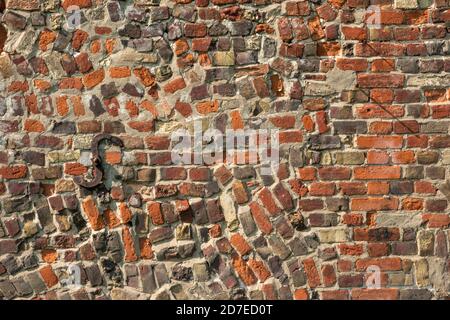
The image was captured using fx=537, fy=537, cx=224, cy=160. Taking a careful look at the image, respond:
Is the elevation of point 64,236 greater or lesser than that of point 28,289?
greater

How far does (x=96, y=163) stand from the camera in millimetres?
2855

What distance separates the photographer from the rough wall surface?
2.86 meters

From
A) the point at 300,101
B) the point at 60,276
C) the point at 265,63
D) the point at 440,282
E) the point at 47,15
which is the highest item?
the point at 47,15

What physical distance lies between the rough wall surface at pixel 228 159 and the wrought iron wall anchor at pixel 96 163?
3 centimetres

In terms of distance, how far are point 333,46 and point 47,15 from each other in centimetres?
155

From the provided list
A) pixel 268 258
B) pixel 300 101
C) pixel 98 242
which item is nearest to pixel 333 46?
pixel 300 101

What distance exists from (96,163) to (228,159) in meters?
0.70

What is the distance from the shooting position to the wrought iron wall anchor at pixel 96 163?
9.37 ft

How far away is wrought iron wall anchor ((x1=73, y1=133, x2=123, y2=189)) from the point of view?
2.86 metres

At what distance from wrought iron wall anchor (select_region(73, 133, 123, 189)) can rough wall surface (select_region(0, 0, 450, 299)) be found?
3 centimetres

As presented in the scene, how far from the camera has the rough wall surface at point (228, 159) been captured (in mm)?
2859

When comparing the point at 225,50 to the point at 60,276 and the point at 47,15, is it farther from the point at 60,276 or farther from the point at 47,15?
the point at 60,276

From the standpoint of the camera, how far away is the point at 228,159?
2.87 meters

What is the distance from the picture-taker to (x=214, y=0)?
9.42 ft
